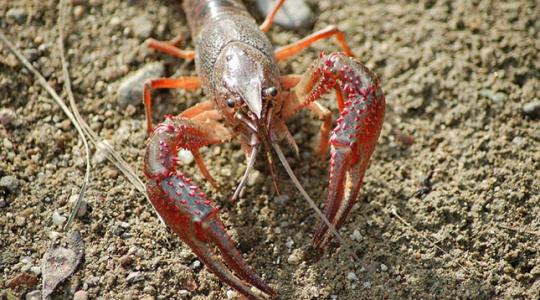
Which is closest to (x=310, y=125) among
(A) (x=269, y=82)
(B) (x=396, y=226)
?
(A) (x=269, y=82)

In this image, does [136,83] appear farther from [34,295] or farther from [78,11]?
[34,295]

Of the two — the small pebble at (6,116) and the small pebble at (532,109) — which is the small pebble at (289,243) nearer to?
the small pebble at (532,109)

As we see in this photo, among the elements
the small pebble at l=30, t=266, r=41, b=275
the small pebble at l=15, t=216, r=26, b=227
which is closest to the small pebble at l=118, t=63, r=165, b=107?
the small pebble at l=15, t=216, r=26, b=227

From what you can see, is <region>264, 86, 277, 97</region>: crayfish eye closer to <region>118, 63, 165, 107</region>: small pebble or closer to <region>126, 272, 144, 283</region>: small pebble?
<region>118, 63, 165, 107</region>: small pebble

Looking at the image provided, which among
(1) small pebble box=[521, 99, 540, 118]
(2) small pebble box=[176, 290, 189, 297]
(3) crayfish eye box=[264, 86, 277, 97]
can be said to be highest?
(3) crayfish eye box=[264, 86, 277, 97]

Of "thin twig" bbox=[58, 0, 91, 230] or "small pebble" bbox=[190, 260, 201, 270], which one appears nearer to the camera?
"small pebble" bbox=[190, 260, 201, 270]

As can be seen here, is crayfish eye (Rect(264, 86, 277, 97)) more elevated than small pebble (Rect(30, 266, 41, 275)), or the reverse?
crayfish eye (Rect(264, 86, 277, 97))

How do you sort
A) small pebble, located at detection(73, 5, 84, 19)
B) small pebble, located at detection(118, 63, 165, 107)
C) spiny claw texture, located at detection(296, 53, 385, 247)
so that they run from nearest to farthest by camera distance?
spiny claw texture, located at detection(296, 53, 385, 247)
small pebble, located at detection(118, 63, 165, 107)
small pebble, located at detection(73, 5, 84, 19)
